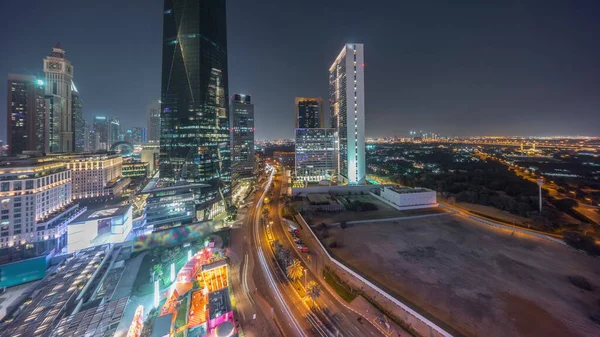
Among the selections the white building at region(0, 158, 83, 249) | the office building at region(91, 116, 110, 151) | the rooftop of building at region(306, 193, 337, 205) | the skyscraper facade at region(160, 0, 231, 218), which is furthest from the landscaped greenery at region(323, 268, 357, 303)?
the office building at region(91, 116, 110, 151)

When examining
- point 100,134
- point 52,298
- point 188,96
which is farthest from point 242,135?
point 100,134

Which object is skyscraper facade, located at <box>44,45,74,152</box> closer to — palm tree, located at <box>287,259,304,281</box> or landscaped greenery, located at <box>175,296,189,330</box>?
landscaped greenery, located at <box>175,296,189,330</box>

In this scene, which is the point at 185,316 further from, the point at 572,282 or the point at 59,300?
the point at 572,282

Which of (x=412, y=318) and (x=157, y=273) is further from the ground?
(x=412, y=318)

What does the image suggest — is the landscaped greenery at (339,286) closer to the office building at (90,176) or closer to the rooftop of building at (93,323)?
the rooftop of building at (93,323)

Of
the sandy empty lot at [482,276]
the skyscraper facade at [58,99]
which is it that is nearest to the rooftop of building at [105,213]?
the sandy empty lot at [482,276]

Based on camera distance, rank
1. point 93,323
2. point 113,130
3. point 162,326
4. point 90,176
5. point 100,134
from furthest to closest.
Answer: point 113,130 < point 100,134 < point 90,176 < point 162,326 < point 93,323

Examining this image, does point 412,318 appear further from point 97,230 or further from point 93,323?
point 97,230
